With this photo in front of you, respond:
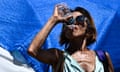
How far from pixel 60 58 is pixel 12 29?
2.94ft

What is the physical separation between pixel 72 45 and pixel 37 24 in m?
0.87

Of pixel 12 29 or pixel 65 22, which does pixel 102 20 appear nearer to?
pixel 12 29

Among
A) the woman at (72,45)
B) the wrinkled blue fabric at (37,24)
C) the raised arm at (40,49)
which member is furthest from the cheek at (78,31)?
the wrinkled blue fabric at (37,24)

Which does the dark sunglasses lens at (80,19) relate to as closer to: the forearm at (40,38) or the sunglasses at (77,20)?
the sunglasses at (77,20)

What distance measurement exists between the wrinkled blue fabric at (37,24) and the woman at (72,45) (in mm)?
649

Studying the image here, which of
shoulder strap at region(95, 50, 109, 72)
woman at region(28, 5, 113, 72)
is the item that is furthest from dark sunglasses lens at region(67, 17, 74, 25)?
shoulder strap at region(95, 50, 109, 72)

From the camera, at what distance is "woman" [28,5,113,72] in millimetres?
2127

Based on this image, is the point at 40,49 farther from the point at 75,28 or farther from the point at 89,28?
the point at 89,28

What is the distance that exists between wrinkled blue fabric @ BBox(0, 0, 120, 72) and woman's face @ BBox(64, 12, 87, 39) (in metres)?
0.69

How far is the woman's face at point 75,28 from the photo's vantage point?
7.18ft

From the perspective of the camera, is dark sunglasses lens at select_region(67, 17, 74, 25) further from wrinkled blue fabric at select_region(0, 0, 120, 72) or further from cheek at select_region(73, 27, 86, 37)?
wrinkled blue fabric at select_region(0, 0, 120, 72)

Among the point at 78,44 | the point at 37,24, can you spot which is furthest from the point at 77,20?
the point at 37,24

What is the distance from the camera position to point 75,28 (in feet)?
7.25

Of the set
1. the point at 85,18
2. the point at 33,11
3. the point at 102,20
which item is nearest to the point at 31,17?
the point at 33,11
